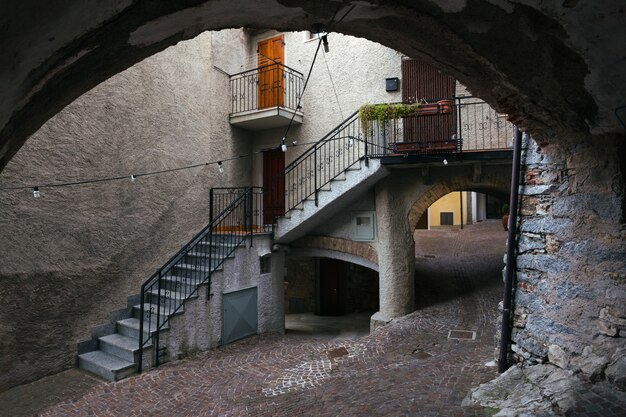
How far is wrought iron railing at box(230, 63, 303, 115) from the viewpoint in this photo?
33.9 feet

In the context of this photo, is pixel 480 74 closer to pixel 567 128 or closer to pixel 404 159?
pixel 567 128

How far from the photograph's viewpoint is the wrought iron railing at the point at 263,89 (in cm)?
1034

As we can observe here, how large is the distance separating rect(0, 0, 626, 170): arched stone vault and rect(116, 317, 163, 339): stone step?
5128 mm

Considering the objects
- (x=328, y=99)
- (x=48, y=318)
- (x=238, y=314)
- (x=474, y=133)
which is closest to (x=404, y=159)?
(x=474, y=133)

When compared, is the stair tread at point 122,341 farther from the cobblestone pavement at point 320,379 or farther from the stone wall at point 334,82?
the stone wall at point 334,82

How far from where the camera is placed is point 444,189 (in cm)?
822

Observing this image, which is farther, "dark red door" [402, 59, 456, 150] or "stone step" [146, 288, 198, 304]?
"dark red door" [402, 59, 456, 150]

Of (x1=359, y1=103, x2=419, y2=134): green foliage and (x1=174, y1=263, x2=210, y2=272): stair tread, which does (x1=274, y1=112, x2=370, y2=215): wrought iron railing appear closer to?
(x1=359, y1=103, x2=419, y2=134): green foliage

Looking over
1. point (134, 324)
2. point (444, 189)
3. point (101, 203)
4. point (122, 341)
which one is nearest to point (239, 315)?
point (134, 324)

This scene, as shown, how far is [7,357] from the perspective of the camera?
5.73 metres

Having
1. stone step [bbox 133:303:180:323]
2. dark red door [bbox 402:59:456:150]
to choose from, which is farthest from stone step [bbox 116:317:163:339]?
dark red door [bbox 402:59:456:150]

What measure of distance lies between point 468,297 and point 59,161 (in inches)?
341

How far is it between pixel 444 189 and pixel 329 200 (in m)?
2.56

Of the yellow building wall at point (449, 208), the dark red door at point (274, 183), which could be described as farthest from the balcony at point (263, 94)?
the yellow building wall at point (449, 208)
